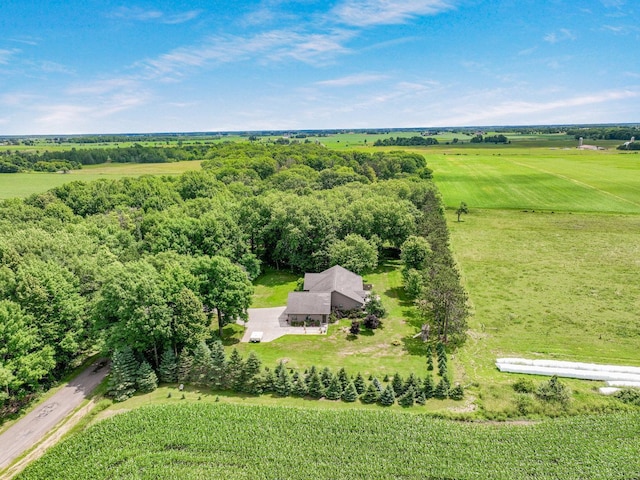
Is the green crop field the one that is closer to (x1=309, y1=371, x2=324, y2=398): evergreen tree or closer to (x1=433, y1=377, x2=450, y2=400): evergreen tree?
(x1=309, y1=371, x2=324, y2=398): evergreen tree

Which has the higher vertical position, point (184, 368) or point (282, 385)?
point (184, 368)

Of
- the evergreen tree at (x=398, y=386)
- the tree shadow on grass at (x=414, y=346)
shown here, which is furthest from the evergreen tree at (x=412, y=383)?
the tree shadow on grass at (x=414, y=346)

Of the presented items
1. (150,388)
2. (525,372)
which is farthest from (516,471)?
(150,388)

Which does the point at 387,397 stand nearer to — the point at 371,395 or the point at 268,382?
the point at 371,395

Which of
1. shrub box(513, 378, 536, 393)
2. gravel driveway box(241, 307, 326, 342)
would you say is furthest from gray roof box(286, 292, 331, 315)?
shrub box(513, 378, 536, 393)

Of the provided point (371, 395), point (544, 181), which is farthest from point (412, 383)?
point (544, 181)

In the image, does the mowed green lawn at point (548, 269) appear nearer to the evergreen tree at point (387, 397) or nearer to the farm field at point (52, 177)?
the evergreen tree at point (387, 397)

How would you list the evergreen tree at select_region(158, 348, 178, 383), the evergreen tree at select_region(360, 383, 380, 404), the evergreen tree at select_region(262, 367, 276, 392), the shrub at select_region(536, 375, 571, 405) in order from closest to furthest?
the shrub at select_region(536, 375, 571, 405) → the evergreen tree at select_region(360, 383, 380, 404) → the evergreen tree at select_region(262, 367, 276, 392) → the evergreen tree at select_region(158, 348, 178, 383)
